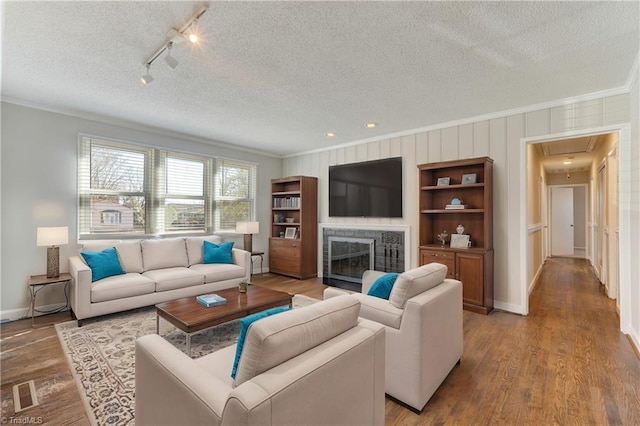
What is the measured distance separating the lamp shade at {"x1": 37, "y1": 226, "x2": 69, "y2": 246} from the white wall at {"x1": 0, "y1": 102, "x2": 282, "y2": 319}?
406 mm

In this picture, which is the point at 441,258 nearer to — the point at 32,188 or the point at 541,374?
the point at 541,374

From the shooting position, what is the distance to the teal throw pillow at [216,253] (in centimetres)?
456

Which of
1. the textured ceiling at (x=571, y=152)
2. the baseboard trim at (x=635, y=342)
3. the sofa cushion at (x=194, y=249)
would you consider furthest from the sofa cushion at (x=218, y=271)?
the textured ceiling at (x=571, y=152)

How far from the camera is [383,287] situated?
2.23 m

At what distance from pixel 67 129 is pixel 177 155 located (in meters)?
1.44

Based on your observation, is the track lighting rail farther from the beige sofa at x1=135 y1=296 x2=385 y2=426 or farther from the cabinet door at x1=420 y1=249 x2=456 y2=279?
the cabinet door at x1=420 y1=249 x2=456 y2=279

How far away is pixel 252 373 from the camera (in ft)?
3.48

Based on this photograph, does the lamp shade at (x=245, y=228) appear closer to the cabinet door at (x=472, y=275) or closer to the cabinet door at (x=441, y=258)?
the cabinet door at (x=441, y=258)

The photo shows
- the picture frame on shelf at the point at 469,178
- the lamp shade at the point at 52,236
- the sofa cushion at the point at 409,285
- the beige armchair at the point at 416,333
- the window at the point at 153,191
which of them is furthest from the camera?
the window at the point at 153,191

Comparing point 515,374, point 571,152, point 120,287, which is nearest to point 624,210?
point 515,374

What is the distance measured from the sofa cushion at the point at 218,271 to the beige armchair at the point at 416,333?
2.69 m

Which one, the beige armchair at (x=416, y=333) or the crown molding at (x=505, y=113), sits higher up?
the crown molding at (x=505, y=113)

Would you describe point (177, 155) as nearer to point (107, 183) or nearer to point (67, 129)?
point (107, 183)

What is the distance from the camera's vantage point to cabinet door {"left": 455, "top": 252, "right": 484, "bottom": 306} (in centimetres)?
359
